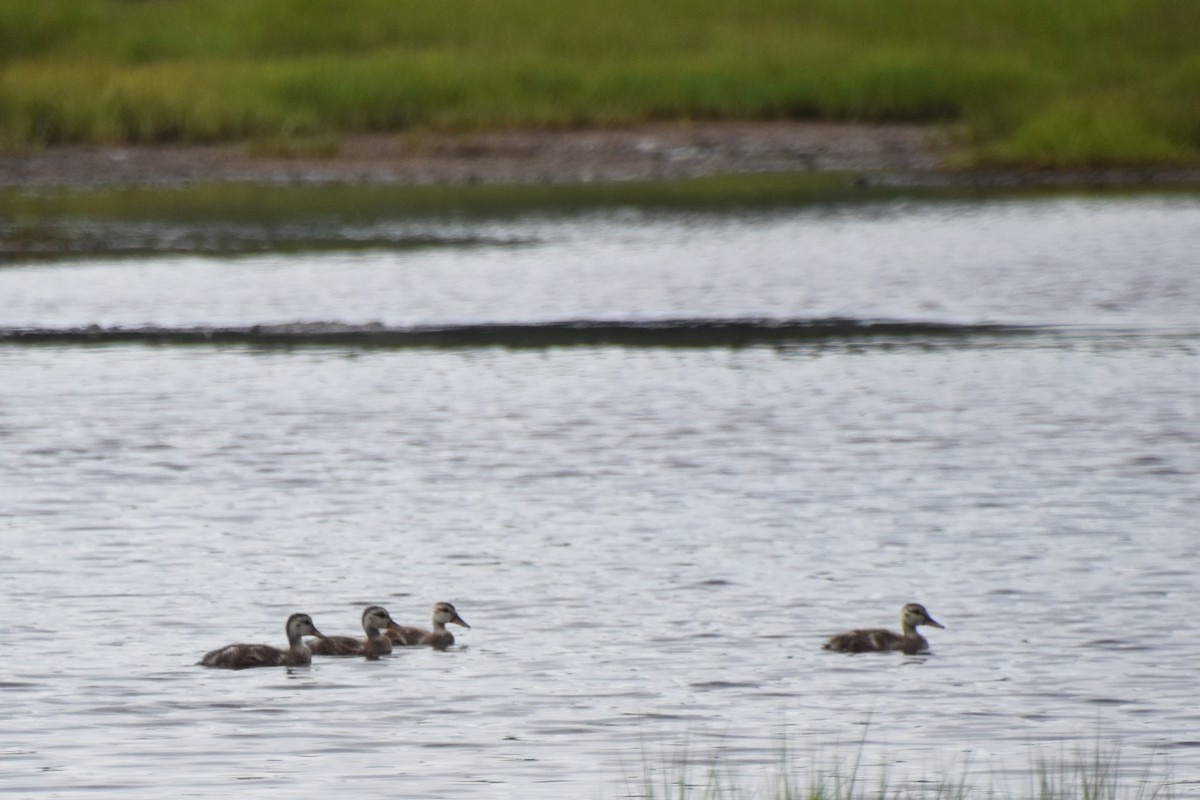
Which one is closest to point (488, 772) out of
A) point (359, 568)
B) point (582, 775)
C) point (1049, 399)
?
point (582, 775)

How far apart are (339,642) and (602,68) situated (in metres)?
50.9

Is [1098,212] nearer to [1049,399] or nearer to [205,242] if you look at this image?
[205,242]

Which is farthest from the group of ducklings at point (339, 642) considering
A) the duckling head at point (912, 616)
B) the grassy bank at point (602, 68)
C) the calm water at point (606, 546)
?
the grassy bank at point (602, 68)

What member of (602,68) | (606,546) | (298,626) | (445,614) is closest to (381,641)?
(445,614)

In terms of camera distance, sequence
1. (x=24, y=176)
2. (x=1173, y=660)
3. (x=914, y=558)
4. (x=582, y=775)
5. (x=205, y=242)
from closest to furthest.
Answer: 1. (x=582, y=775)
2. (x=1173, y=660)
3. (x=914, y=558)
4. (x=205, y=242)
5. (x=24, y=176)

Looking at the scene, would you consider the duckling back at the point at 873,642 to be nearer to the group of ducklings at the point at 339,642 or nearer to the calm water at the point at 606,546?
the calm water at the point at 606,546

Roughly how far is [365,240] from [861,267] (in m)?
9.72

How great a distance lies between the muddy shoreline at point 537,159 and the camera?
53906 mm

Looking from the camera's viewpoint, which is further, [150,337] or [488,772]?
[150,337]

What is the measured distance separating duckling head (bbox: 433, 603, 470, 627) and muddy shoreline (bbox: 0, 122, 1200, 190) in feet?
128

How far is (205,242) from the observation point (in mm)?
41938

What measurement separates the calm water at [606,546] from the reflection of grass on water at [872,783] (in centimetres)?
9

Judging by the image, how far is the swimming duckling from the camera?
13.1 m

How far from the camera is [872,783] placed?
1023cm
